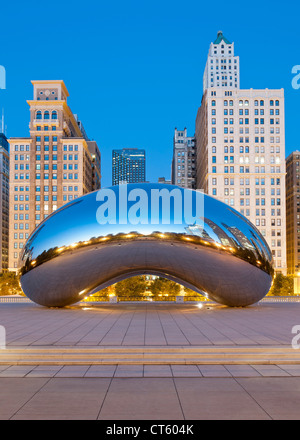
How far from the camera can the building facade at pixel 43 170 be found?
108 metres

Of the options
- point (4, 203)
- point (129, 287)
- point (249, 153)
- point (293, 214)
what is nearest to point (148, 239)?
point (129, 287)

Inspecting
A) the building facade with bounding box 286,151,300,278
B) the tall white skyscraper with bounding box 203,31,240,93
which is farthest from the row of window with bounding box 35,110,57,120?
the building facade with bounding box 286,151,300,278

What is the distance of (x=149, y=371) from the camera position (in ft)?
26.1

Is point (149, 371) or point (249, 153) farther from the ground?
point (249, 153)

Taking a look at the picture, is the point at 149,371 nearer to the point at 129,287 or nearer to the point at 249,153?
the point at 129,287

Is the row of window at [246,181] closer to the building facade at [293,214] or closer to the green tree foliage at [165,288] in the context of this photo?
the building facade at [293,214]

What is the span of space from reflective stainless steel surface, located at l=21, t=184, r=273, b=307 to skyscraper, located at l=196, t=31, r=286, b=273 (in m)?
88.2

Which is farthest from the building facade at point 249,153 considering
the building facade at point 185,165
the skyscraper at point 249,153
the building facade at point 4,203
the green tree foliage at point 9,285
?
the building facade at point 4,203

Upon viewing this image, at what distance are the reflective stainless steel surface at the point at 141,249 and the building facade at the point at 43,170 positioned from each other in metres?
93.1

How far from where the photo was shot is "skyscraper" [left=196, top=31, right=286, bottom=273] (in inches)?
4053

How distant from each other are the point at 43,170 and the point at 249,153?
52408mm

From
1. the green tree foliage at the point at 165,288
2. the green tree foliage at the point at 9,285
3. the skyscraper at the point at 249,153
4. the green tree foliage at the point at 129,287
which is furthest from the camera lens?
the skyscraper at the point at 249,153
